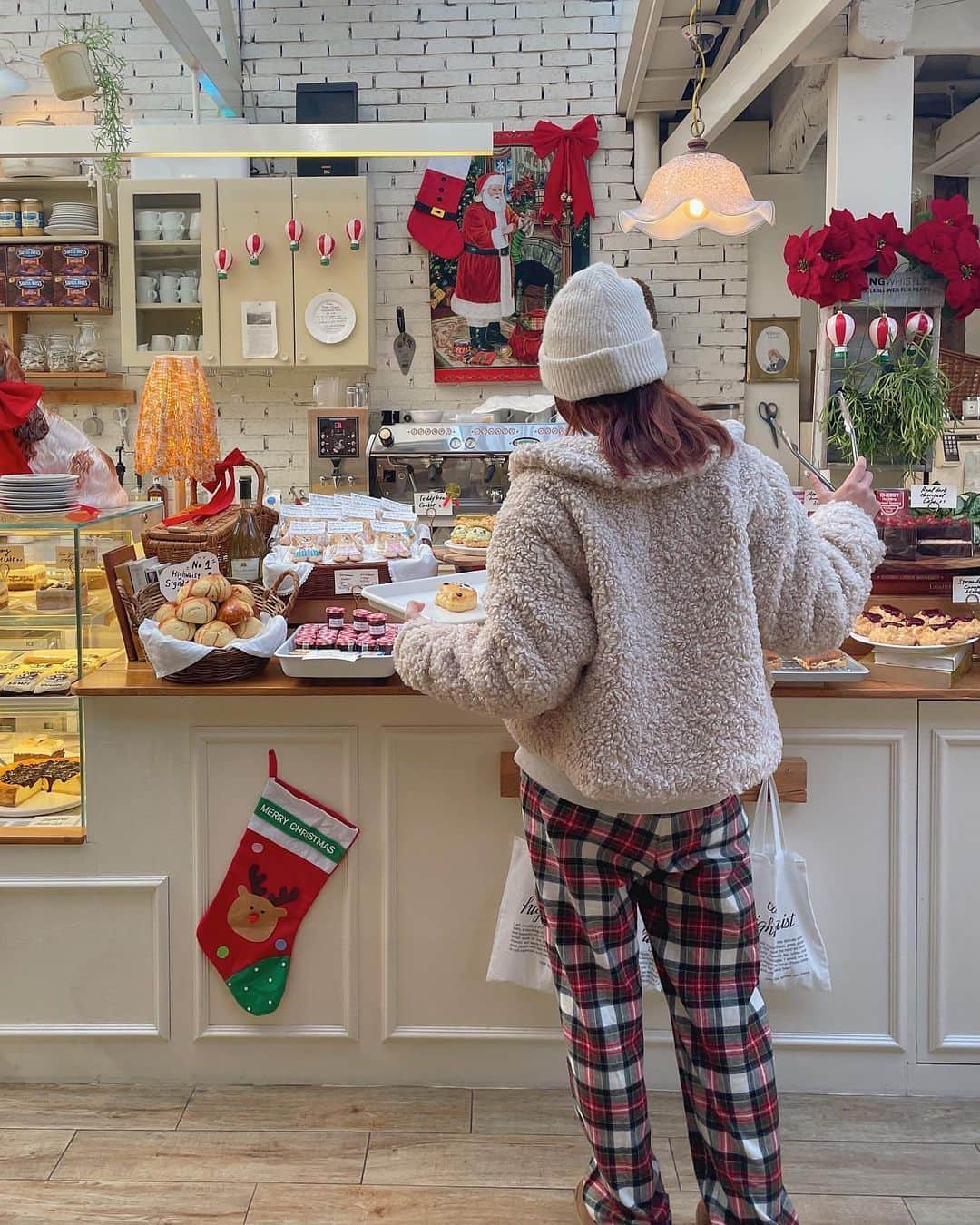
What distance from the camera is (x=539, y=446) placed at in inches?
64.5

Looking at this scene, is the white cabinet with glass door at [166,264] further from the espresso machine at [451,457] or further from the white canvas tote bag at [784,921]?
the white canvas tote bag at [784,921]

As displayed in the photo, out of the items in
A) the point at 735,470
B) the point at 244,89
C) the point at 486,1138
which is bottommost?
the point at 486,1138

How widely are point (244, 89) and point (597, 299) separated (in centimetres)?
558

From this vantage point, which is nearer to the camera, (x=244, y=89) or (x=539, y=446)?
(x=539, y=446)

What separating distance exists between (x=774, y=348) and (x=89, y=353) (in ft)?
12.3

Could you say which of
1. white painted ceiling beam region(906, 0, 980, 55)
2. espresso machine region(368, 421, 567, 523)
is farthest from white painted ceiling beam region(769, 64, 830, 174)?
espresso machine region(368, 421, 567, 523)

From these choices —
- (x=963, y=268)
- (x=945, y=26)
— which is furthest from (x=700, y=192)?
(x=945, y=26)

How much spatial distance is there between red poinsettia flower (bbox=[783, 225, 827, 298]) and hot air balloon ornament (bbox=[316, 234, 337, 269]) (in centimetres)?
279

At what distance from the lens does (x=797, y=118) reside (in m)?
5.55

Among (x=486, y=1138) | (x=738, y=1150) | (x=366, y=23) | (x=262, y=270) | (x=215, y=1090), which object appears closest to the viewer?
(x=738, y=1150)

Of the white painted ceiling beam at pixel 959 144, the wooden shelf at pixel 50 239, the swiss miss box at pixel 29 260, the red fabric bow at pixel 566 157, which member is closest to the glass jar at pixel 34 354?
the swiss miss box at pixel 29 260

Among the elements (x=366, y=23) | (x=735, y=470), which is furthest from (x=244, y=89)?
(x=735, y=470)

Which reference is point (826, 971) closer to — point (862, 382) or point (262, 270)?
point (862, 382)

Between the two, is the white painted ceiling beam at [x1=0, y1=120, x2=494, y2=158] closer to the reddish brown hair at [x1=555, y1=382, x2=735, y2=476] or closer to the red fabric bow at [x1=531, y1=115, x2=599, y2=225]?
the red fabric bow at [x1=531, y1=115, x2=599, y2=225]
